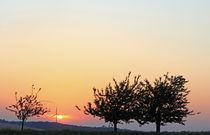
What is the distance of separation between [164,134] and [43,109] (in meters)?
19.8

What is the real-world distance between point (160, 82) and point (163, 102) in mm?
3532

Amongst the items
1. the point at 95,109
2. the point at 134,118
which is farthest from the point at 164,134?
the point at 95,109

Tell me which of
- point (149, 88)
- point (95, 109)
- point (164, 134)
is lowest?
point (164, 134)

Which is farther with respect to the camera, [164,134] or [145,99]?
[145,99]

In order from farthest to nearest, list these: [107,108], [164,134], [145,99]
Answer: [145,99] < [107,108] < [164,134]

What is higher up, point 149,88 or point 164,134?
point 149,88

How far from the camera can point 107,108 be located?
4950 centimetres

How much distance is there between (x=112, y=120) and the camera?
49750mm

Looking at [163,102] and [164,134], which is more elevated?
[163,102]

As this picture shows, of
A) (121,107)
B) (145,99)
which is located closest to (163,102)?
(145,99)

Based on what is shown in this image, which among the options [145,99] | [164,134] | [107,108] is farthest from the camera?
[145,99]

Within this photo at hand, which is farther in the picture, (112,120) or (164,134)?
(112,120)

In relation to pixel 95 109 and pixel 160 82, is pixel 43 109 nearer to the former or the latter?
pixel 95 109

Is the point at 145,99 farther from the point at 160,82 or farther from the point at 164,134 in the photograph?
the point at 164,134
